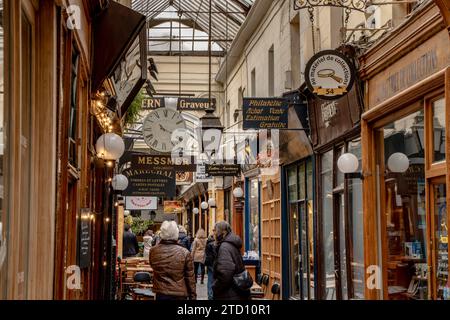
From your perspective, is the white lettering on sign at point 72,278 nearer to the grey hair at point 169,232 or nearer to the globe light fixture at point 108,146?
the grey hair at point 169,232

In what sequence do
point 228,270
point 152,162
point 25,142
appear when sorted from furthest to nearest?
1. point 152,162
2. point 228,270
3. point 25,142

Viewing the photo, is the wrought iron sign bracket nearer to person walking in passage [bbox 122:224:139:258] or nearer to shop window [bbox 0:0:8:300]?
shop window [bbox 0:0:8:300]

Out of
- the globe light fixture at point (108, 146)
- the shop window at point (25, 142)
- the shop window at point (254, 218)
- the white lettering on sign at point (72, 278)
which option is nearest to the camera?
the shop window at point (25, 142)

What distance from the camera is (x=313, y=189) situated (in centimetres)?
1409

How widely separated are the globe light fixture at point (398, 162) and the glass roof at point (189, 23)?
13.2m

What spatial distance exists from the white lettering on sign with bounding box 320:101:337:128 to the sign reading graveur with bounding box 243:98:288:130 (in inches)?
30.2

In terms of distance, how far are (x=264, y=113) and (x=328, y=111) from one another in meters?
1.36

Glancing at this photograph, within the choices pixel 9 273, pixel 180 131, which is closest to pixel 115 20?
pixel 9 273

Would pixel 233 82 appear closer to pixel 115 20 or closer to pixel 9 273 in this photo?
pixel 115 20

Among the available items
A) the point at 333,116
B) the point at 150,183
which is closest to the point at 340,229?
the point at 333,116

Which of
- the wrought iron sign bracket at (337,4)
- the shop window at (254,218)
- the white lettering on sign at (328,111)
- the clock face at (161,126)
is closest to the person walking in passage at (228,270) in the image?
the wrought iron sign bracket at (337,4)

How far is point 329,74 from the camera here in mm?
10500

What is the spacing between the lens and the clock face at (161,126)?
15.6m

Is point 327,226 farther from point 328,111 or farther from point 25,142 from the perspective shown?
point 25,142
